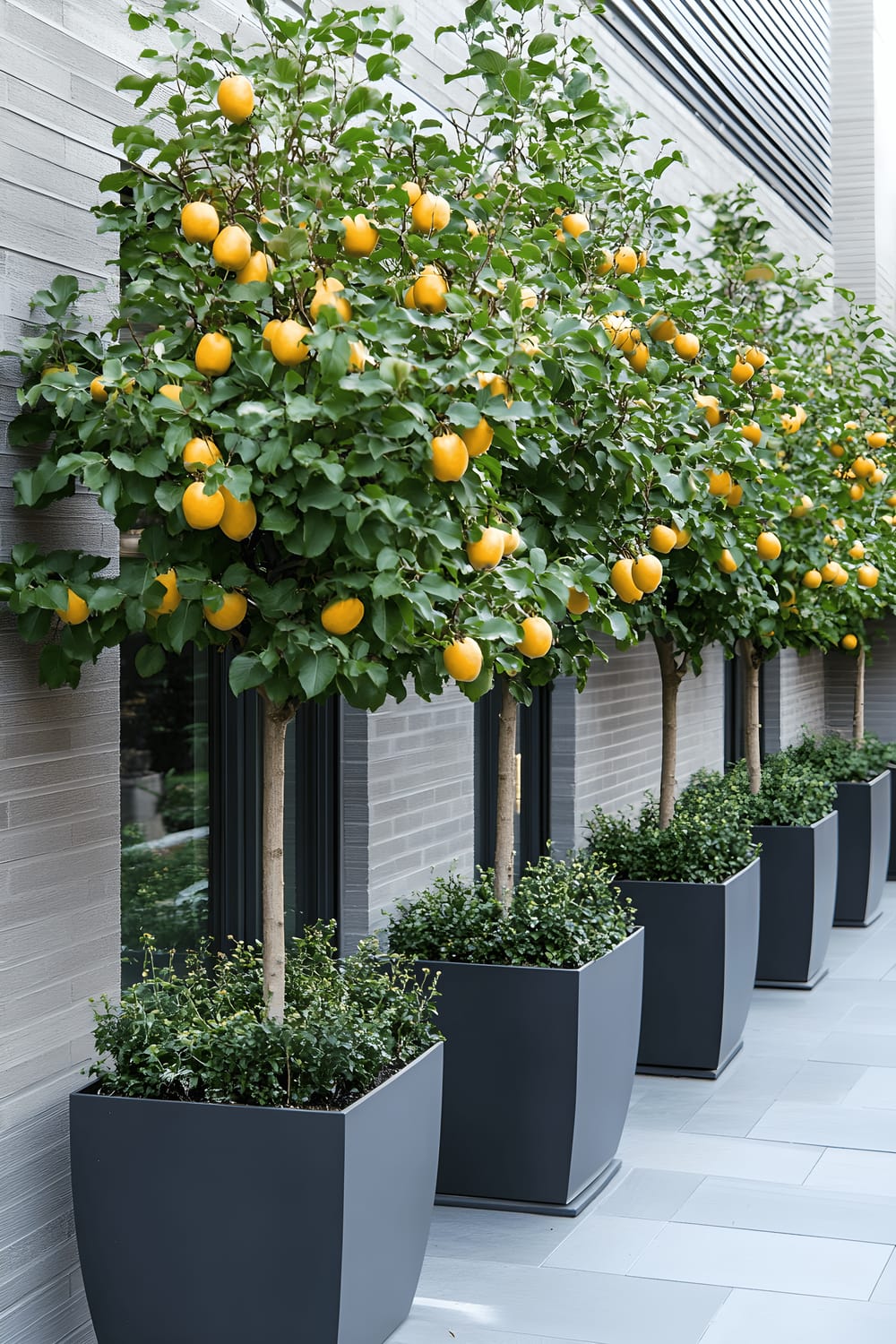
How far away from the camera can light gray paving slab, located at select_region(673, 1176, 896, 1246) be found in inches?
155

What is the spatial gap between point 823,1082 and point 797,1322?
203 centimetres

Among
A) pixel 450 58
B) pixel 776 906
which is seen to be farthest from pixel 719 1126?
pixel 450 58

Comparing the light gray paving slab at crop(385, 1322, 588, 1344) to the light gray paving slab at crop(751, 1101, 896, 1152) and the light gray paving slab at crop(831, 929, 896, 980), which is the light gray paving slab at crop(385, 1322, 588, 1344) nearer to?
the light gray paving slab at crop(751, 1101, 896, 1152)

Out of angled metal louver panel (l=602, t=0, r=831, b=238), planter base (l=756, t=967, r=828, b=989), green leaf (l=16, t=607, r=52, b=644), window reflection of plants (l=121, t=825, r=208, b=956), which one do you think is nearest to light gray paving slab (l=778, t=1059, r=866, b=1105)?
planter base (l=756, t=967, r=828, b=989)

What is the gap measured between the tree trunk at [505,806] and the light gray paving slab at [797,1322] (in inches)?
46.7

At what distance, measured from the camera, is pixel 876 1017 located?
6289 mm

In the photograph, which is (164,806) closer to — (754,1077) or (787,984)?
(754,1077)

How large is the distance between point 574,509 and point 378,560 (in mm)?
1371

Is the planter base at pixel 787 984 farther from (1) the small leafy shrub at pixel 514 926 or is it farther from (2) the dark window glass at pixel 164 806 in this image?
(2) the dark window glass at pixel 164 806

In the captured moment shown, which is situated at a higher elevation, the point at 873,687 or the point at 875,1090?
the point at 873,687

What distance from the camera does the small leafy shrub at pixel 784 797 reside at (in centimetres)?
675

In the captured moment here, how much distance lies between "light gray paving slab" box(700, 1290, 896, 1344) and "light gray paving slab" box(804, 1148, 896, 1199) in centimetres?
80

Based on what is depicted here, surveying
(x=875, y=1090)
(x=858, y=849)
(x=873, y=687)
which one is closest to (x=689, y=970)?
(x=875, y=1090)

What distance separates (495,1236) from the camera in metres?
3.84
